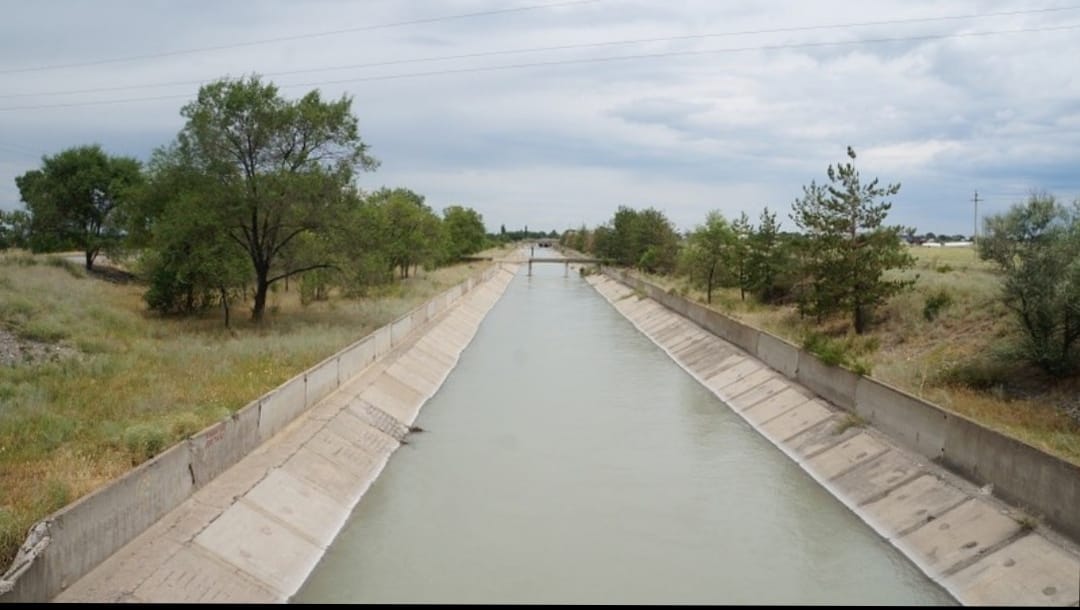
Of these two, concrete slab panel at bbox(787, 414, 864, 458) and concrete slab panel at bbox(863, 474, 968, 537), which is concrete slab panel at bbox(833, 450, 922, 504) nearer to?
concrete slab panel at bbox(863, 474, 968, 537)

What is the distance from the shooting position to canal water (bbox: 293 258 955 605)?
12.2 metres

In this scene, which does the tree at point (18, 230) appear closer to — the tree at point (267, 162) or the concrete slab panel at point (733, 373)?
the tree at point (267, 162)

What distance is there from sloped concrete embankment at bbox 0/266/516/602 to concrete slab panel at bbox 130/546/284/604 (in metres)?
0.02

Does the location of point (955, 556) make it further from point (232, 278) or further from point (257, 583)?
point (232, 278)

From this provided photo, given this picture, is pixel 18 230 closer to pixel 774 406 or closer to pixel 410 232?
pixel 410 232

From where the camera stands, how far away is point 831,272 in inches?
1164

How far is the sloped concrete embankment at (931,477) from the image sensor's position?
454 inches

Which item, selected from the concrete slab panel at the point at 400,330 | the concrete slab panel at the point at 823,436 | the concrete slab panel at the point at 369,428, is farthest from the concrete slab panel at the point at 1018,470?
the concrete slab panel at the point at 400,330

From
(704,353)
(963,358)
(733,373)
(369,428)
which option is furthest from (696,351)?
(369,428)

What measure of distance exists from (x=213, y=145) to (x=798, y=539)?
26.9 meters

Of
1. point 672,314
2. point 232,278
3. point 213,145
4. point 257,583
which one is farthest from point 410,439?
point 672,314

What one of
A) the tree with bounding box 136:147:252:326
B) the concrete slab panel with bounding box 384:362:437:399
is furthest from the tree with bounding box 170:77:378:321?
the concrete slab panel with bounding box 384:362:437:399

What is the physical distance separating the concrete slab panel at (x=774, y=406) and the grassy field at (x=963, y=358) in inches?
69.2

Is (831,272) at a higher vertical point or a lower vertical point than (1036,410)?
higher
